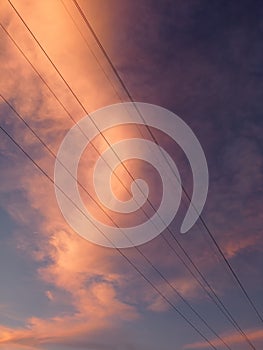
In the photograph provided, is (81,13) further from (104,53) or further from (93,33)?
(104,53)

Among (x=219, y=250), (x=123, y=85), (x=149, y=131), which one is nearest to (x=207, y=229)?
(x=219, y=250)

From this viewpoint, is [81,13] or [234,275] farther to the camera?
[234,275]

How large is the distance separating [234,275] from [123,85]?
22.1 meters

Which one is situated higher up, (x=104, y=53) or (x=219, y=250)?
(x=104, y=53)

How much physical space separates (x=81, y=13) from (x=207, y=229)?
711 inches

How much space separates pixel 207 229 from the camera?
1212 inches

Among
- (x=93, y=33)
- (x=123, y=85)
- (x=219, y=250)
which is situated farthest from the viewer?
(x=219, y=250)

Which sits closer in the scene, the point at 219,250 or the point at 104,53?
the point at 104,53

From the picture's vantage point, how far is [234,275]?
123 feet

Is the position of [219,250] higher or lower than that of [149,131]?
lower

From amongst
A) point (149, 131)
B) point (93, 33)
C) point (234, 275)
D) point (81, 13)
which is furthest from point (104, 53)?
point (234, 275)

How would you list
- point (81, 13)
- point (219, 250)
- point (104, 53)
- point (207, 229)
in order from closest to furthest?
1. point (81, 13)
2. point (104, 53)
3. point (207, 229)
4. point (219, 250)

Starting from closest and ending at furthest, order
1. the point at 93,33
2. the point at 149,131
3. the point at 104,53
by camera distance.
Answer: the point at 93,33, the point at 104,53, the point at 149,131

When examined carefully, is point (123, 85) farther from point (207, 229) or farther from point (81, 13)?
point (207, 229)
